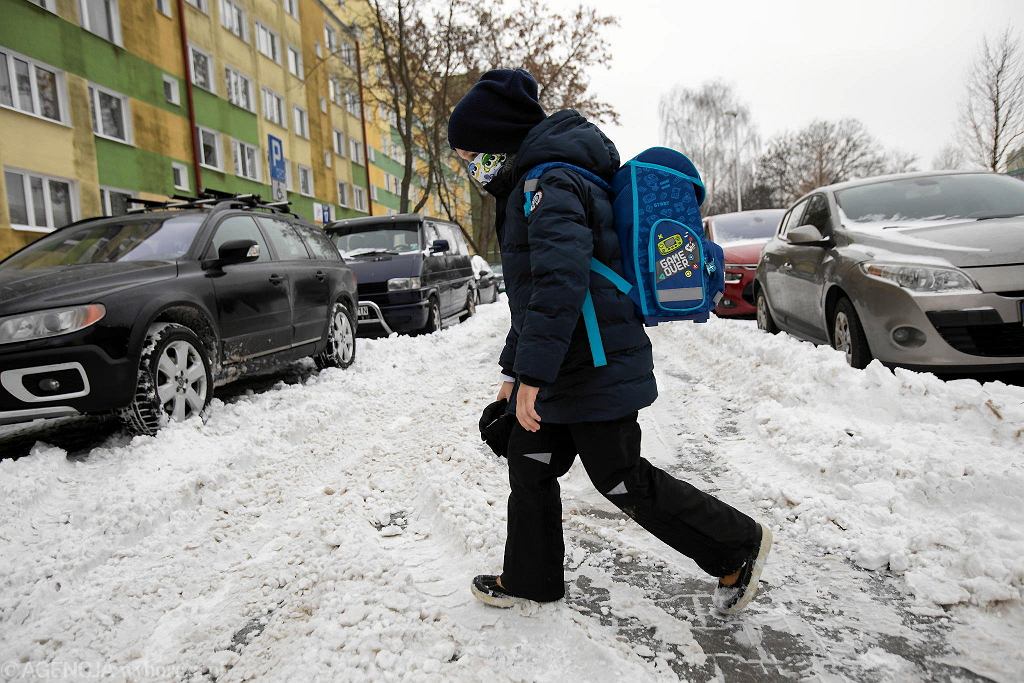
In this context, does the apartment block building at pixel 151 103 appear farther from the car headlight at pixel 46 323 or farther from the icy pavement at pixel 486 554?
the icy pavement at pixel 486 554

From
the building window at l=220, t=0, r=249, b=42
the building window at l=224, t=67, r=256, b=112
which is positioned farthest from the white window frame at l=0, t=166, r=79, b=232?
the building window at l=220, t=0, r=249, b=42

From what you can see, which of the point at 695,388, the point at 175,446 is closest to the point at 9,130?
the point at 175,446

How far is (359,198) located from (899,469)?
36.4 m

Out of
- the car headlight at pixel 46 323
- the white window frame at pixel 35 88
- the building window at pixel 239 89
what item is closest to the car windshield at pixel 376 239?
the car headlight at pixel 46 323

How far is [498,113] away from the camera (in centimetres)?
215

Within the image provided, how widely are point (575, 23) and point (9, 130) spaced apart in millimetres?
19032

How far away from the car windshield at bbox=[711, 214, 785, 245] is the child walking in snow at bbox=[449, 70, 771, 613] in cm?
950

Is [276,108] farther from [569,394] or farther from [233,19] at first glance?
[569,394]

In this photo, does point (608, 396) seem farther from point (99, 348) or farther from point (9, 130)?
point (9, 130)

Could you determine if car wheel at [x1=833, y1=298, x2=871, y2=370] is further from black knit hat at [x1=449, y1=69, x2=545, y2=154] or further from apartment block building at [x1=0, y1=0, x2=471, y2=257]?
apartment block building at [x1=0, y1=0, x2=471, y2=257]

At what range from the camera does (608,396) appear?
2.04 m

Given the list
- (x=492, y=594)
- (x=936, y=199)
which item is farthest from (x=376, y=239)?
(x=492, y=594)

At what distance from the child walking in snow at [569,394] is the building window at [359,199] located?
114ft

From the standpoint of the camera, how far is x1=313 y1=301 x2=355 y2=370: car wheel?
7.00 meters
